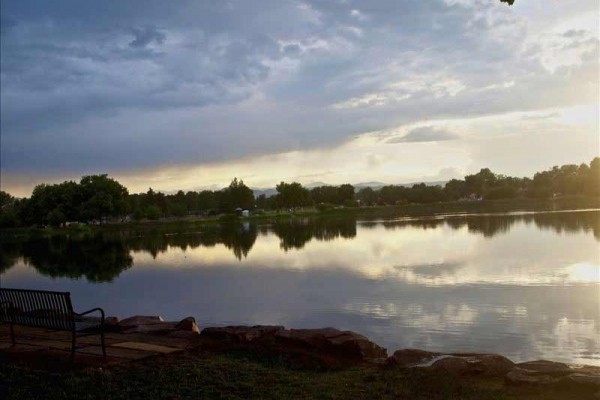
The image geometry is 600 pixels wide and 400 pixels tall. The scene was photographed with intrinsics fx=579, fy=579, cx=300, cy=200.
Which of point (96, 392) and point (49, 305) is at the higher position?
point (49, 305)

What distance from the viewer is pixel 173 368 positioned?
27.1 feet

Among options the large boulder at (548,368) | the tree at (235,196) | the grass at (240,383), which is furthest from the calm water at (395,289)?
the tree at (235,196)

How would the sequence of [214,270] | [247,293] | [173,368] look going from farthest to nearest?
1. [214,270]
2. [247,293]
3. [173,368]

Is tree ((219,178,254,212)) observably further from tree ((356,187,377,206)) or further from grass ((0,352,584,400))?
grass ((0,352,584,400))

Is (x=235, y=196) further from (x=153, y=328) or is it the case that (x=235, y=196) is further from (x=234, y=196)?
(x=153, y=328)

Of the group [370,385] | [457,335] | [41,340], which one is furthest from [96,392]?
[457,335]

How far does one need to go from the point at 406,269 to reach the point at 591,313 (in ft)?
34.3

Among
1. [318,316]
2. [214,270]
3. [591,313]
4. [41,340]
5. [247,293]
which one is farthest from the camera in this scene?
[214,270]

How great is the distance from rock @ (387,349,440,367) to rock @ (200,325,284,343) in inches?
104

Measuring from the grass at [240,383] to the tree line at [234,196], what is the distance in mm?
98401

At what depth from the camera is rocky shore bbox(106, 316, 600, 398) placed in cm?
704

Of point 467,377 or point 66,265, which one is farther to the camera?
point 66,265

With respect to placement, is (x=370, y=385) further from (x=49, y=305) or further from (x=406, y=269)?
(x=406, y=269)

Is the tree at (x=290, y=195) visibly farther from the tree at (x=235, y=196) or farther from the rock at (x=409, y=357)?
the rock at (x=409, y=357)
